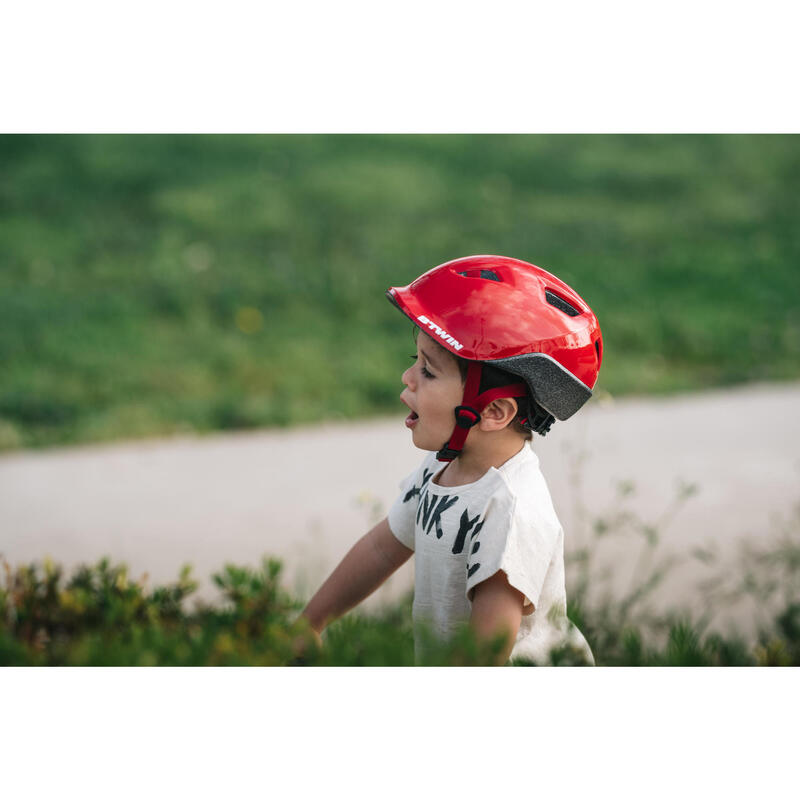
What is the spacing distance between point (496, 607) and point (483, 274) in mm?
909

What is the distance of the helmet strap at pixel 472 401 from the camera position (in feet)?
8.91

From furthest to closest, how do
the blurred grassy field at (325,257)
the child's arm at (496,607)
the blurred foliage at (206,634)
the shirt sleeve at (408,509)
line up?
the blurred grassy field at (325,257) < the shirt sleeve at (408,509) < the child's arm at (496,607) < the blurred foliage at (206,634)

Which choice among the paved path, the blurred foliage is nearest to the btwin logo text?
the blurred foliage

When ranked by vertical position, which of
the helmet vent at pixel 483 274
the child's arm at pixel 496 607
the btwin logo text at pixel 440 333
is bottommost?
the child's arm at pixel 496 607

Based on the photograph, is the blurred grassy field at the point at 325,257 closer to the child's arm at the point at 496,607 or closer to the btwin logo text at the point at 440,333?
the btwin logo text at the point at 440,333

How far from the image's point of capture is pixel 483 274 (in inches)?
109

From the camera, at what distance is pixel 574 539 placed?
16.0 feet

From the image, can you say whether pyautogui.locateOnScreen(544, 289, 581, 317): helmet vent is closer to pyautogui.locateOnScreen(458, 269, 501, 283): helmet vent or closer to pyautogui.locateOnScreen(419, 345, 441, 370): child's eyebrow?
pyautogui.locateOnScreen(458, 269, 501, 283): helmet vent

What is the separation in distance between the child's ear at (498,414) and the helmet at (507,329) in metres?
0.02

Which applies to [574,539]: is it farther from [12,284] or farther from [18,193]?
[18,193]

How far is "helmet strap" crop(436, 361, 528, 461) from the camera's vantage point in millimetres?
2717

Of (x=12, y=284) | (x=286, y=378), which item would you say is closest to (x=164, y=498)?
(x=286, y=378)

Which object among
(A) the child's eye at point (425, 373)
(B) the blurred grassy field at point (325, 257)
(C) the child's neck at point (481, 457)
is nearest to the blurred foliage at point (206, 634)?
(C) the child's neck at point (481, 457)

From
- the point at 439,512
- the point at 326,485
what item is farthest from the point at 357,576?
the point at 326,485
